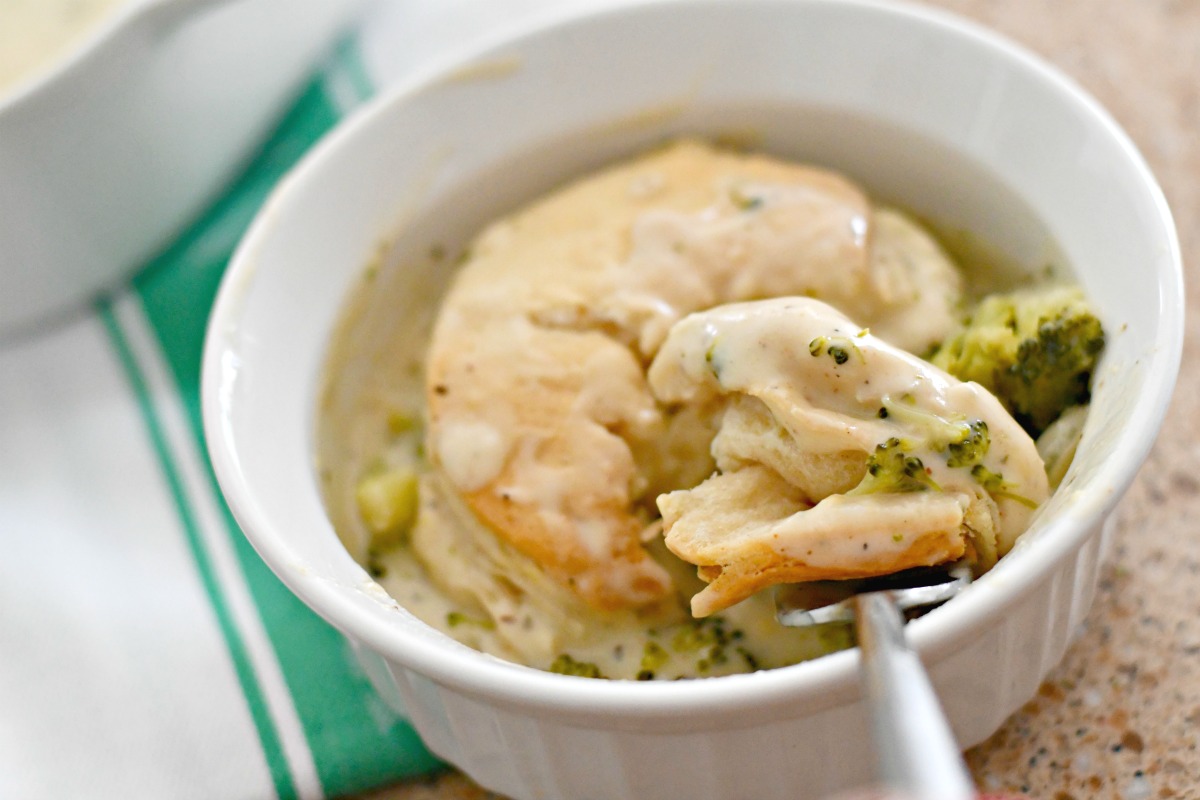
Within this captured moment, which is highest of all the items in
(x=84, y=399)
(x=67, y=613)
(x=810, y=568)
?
(x=810, y=568)

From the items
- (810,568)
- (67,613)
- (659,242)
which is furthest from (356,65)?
(810,568)

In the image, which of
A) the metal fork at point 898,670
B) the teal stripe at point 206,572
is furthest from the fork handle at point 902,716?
the teal stripe at point 206,572

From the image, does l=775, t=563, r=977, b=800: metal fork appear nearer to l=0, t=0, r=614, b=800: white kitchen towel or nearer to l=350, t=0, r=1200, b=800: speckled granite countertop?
l=350, t=0, r=1200, b=800: speckled granite countertop

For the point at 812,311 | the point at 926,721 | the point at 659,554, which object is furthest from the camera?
the point at 659,554

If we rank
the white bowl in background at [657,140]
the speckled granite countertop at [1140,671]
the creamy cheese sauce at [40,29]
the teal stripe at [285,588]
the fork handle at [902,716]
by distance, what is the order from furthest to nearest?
the creamy cheese sauce at [40,29], the teal stripe at [285,588], the speckled granite countertop at [1140,671], the white bowl in background at [657,140], the fork handle at [902,716]

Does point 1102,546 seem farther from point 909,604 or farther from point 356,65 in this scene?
point 356,65

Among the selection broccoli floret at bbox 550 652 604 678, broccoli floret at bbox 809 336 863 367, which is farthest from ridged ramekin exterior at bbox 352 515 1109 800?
broccoli floret at bbox 809 336 863 367

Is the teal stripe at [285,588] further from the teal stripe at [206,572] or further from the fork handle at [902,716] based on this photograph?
the fork handle at [902,716]
